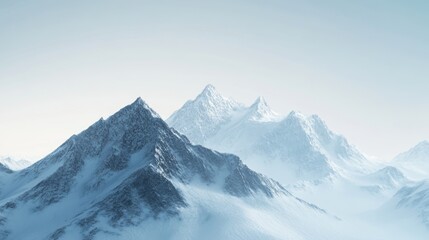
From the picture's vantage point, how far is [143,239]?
7859 inches

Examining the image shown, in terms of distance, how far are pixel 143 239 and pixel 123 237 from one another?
323 inches

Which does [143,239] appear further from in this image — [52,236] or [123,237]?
[52,236]

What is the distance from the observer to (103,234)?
7869 inches

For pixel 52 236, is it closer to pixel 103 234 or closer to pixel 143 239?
pixel 103 234

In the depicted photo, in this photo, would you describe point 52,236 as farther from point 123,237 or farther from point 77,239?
point 123,237

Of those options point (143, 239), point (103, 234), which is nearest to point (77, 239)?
point (103, 234)

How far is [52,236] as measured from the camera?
199625mm

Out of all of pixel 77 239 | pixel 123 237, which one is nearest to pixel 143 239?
pixel 123 237

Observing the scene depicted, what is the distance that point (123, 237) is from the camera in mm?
199250

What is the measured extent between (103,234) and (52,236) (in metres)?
20.9

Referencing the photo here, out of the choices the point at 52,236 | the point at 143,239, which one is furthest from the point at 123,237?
the point at 52,236

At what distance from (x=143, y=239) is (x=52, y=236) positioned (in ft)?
123

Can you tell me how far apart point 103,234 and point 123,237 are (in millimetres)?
8427

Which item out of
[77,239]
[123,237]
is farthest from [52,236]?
[123,237]
